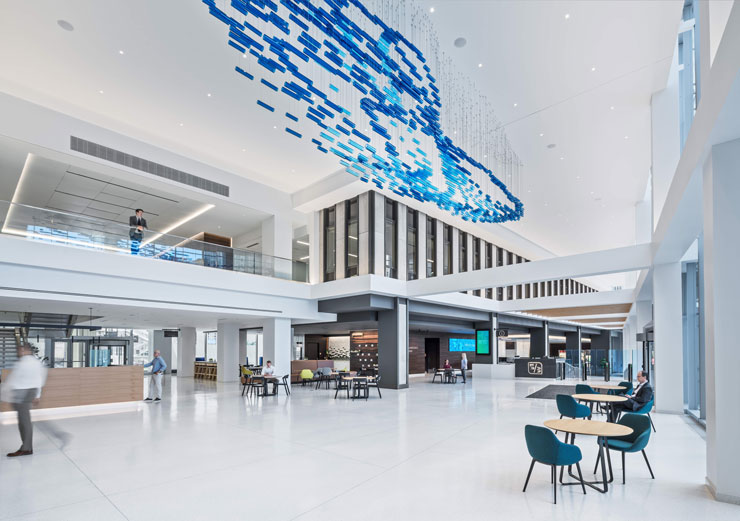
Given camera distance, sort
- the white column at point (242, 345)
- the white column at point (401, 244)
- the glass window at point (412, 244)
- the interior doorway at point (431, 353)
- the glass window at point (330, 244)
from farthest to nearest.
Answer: the interior doorway at point (431, 353), the white column at point (242, 345), the glass window at point (412, 244), the glass window at point (330, 244), the white column at point (401, 244)

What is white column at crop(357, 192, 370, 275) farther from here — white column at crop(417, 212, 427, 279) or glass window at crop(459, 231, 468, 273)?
glass window at crop(459, 231, 468, 273)

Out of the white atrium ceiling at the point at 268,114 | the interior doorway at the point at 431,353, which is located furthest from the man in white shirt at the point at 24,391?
the interior doorway at the point at 431,353

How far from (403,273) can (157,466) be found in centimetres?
1253

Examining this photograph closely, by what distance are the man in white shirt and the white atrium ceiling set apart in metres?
6.53

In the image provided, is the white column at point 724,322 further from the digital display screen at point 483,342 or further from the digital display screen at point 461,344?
the digital display screen at point 461,344

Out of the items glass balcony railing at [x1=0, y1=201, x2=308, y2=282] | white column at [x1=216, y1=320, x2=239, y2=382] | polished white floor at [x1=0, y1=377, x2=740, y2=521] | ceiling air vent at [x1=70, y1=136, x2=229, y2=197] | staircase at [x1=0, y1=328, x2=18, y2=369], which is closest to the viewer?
polished white floor at [x1=0, y1=377, x2=740, y2=521]

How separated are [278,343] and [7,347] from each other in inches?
390

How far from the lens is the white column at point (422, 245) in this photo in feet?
61.0

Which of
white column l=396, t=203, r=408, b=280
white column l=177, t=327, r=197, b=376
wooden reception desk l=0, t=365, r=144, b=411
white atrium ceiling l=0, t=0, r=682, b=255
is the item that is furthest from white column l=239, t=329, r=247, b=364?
wooden reception desk l=0, t=365, r=144, b=411

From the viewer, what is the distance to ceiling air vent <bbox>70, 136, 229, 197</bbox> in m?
12.1

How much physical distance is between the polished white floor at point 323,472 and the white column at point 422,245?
9.23 meters

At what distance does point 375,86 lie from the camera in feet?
22.6

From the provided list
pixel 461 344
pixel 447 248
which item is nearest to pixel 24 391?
pixel 447 248

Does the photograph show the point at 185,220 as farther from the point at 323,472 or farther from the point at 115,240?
the point at 323,472
